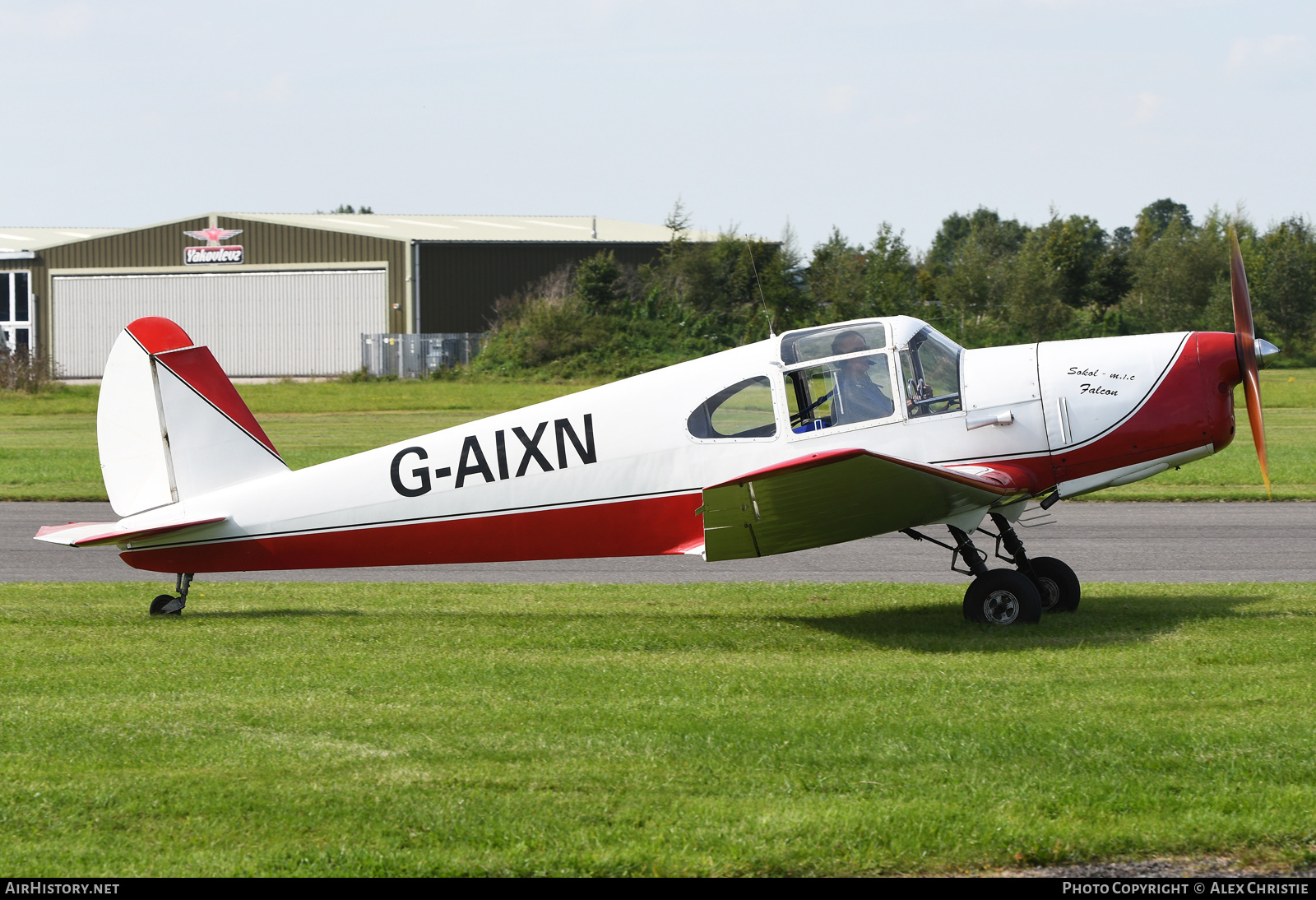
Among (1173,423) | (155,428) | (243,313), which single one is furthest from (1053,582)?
(243,313)

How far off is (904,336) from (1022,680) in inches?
107

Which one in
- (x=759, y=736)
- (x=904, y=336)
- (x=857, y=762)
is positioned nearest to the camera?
(x=857, y=762)

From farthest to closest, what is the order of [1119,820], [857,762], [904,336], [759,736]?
[904,336] → [759,736] → [857,762] → [1119,820]

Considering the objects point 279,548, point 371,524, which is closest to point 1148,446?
point 371,524

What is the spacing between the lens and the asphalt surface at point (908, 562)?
11.5 m

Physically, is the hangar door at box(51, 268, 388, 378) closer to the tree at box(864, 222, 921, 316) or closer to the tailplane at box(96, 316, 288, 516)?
the tree at box(864, 222, 921, 316)

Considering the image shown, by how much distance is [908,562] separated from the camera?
12.4 metres

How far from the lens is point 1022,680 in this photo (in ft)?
22.8

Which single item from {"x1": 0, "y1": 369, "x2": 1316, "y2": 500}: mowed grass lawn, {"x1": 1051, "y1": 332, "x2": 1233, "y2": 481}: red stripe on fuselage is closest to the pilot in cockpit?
{"x1": 1051, "y1": 332, "x2": 1233, "y2": 481}: red stripe on fuselage

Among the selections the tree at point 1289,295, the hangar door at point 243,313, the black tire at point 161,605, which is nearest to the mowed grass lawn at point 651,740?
the black tire at point 161,605

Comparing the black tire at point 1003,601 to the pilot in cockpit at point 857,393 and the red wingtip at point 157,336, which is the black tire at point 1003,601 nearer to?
the pilot in cockpit at point 857,393

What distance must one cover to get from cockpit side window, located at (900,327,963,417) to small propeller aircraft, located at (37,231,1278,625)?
0.01m

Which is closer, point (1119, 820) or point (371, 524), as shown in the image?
point (1119, 820)
